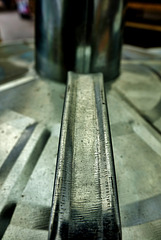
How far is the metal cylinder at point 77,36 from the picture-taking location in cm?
73

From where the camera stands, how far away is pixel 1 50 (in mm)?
1191

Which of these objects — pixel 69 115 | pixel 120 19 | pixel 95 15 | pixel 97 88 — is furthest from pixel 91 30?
pixel 69 115

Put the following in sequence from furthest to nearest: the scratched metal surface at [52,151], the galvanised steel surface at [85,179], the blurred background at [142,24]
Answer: the blurred background at [142,24], the scratched metal surface at [52,151], the galvanised steel surface at [85,179]

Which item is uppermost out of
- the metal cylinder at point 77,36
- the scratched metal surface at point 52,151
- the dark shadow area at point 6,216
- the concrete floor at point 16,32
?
the concrete floor at point 16,32

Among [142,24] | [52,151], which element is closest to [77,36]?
[52,151]

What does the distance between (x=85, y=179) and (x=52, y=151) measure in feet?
0.66

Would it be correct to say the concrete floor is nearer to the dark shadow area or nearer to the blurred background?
the blurred background

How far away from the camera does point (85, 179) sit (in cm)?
40

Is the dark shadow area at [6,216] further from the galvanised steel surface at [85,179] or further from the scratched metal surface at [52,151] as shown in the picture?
the galvanised steel surface at [85,179]

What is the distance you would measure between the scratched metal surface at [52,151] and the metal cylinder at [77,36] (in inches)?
3.6

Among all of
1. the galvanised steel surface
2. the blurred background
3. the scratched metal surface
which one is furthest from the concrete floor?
the galvanised steel surface

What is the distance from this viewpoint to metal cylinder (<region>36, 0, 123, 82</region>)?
2.38 feet

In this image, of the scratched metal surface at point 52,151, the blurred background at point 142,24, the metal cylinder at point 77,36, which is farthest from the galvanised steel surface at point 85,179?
the blurred background at point 142,24

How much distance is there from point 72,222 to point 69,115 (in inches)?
10.5
